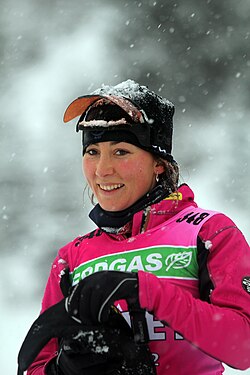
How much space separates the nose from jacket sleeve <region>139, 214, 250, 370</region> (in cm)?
62

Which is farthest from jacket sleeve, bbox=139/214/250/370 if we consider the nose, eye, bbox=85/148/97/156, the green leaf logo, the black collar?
Answer: eye, bbox=85/148/97/156

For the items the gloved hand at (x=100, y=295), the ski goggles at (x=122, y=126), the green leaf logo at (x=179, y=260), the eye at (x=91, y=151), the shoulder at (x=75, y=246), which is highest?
the ski goggles at (x=122, y=126)

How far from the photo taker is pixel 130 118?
7.94ft

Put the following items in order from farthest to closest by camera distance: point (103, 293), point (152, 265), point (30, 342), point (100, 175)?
point (100, 175)
point (152, 265)
point (30, 342)
point (103, 293)

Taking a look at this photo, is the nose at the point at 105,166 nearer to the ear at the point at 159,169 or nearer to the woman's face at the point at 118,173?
the woman's face at the point at 118,173

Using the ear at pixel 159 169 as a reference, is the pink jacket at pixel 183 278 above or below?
below

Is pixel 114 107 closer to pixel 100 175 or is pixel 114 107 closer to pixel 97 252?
pixel 100 175

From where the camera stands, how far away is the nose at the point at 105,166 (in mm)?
2354

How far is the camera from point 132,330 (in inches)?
75.4

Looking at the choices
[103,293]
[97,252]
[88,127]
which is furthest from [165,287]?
[88,127]

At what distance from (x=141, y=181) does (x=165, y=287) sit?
0.72 m

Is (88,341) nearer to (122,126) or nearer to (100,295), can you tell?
(100,295)

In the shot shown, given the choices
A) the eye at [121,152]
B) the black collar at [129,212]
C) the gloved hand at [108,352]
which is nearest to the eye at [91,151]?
the eye at [121,152]

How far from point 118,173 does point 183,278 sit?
0.50 metres
